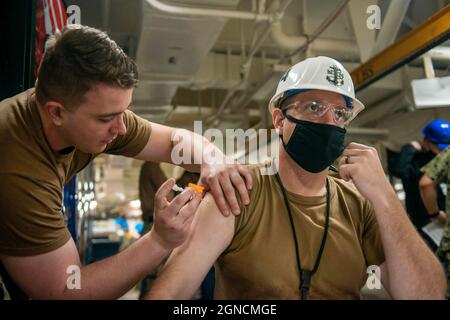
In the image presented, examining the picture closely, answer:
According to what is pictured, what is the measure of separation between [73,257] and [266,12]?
2275 mm

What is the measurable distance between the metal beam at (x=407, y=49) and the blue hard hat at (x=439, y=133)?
0.52m

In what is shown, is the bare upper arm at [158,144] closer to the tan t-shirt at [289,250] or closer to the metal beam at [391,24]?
the tan t-shirt at [289,250]

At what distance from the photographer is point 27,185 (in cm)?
95

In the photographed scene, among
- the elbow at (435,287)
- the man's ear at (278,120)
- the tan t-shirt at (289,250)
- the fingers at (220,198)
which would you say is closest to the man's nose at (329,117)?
the man's ear at (278,120)

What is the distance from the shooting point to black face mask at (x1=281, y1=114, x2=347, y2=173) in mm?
1115

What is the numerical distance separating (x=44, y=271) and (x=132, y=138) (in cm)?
58

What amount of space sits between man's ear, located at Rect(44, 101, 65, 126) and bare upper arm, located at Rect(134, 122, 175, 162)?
0.46 m

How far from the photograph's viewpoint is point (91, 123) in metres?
1.02

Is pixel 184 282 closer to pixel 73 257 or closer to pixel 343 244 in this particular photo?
pixel 73 257

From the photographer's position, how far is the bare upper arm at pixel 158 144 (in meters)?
1.46

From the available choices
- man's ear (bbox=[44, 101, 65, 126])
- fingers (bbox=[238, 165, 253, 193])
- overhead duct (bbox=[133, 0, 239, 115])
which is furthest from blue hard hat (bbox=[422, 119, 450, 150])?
man's ear (bbox=[44, 101, 65, 126])

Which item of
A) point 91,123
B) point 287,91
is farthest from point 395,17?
point 91,123

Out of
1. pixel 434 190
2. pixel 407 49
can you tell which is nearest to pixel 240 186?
pixel 434 190

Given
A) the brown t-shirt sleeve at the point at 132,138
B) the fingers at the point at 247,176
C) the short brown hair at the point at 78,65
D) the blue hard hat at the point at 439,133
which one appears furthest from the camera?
the blue hard hat at the point at 439,133
